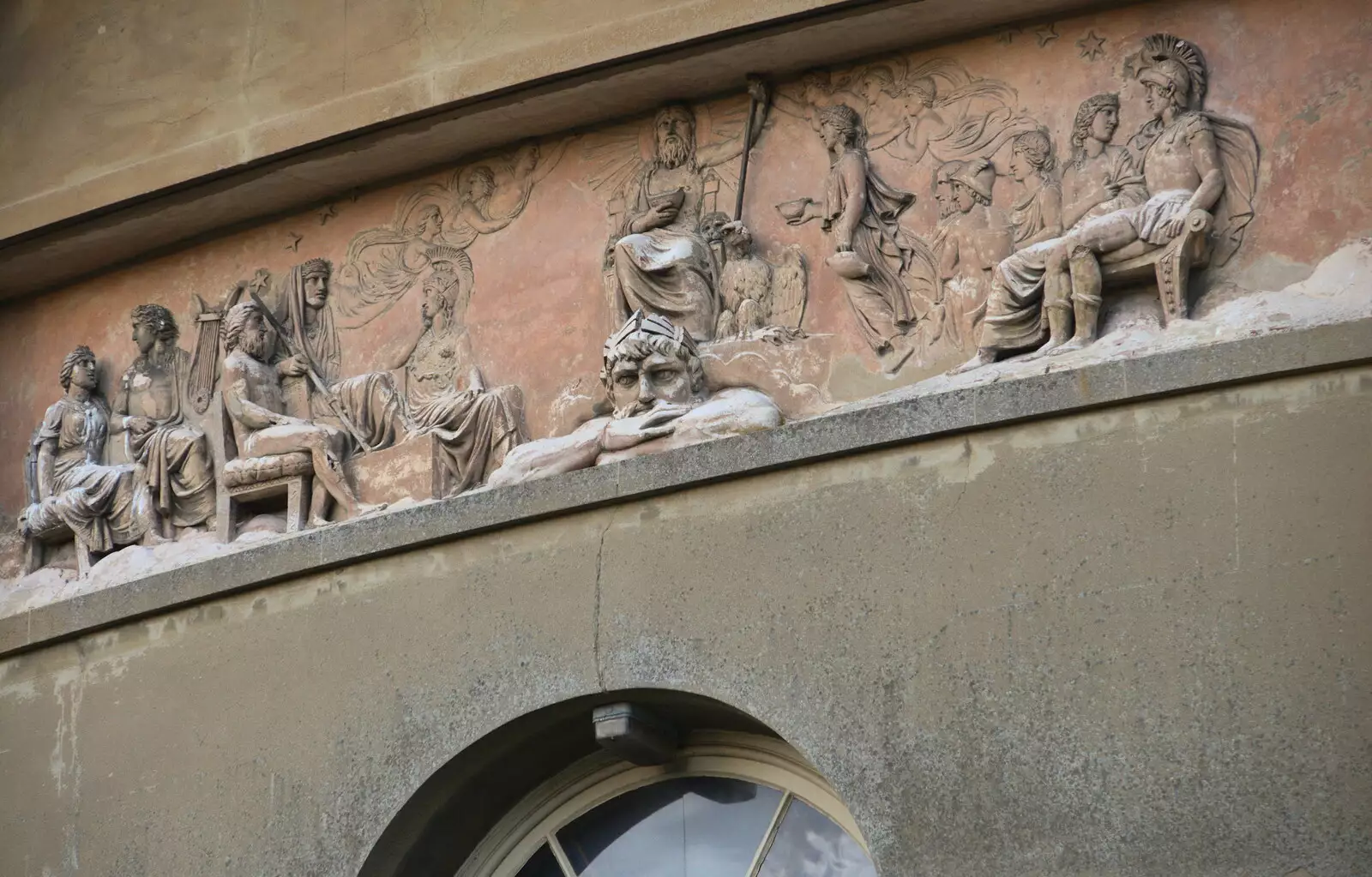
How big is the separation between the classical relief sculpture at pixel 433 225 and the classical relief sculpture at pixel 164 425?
0.93 metres

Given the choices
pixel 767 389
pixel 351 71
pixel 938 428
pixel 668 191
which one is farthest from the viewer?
pixel 351 71

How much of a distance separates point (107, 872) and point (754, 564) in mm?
3159

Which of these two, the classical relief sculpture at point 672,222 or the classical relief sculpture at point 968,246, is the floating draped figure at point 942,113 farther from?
the classical relief sculpture at point 672,222

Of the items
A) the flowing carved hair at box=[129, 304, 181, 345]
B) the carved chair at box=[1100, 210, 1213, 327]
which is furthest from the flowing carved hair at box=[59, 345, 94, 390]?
the carved chair at box=[1100, 210, 1213, 327]

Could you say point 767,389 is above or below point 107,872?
above

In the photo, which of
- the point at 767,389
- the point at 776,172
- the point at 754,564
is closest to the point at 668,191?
the point at 776,172

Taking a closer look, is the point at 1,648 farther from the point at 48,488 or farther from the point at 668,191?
the point at 668,191

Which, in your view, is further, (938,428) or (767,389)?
(767,389)

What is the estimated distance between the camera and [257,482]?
33.9ft

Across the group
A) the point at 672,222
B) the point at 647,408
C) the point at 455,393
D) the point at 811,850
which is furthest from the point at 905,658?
the point at 455,393

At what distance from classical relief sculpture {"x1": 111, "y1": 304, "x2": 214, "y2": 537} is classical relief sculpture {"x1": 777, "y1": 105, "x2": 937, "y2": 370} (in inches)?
121

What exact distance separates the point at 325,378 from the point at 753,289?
2184mm

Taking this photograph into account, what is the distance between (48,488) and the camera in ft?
36.1

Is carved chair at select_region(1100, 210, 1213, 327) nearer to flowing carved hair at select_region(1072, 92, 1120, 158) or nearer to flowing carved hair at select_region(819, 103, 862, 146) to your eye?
flowing carved hair at select_region(1072, 92, 1120, 158)
